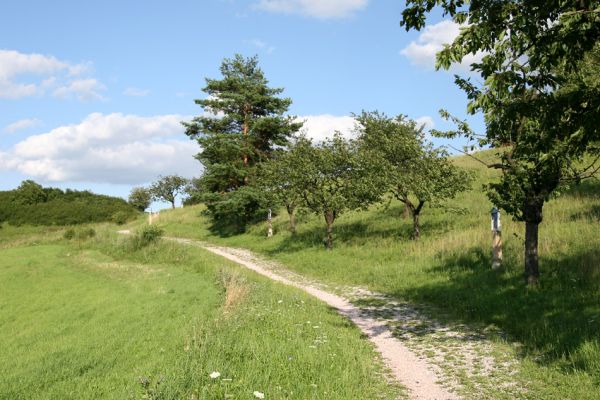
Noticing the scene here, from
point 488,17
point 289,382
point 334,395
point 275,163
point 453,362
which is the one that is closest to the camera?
point 488,17

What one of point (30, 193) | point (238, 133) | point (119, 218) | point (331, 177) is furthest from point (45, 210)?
point (331, 177)

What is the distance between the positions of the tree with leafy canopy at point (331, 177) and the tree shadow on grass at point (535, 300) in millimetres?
9236

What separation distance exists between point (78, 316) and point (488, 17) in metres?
17.6

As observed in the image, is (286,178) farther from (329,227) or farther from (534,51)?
(534,51)

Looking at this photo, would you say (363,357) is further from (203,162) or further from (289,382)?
(203,162)

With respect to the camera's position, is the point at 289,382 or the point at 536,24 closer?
the point at 536,24

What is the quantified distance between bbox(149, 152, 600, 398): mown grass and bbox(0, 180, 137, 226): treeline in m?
61.1

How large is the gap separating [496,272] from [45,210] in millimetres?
85954

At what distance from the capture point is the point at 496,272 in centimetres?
1495

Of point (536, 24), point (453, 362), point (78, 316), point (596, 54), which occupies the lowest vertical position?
point (78, 316)

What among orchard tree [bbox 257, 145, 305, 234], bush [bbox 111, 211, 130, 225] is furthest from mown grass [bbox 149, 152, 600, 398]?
→ bush [bbox 111, 211, 130, 225]

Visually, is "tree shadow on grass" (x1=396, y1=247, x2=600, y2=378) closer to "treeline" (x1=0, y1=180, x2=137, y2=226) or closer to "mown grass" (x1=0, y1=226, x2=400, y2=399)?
"mown grass" (x1=0, y1=226, x2=400, y2=399)

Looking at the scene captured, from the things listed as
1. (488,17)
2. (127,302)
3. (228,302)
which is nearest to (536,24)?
(488,17)

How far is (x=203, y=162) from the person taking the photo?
4841 centimetres
